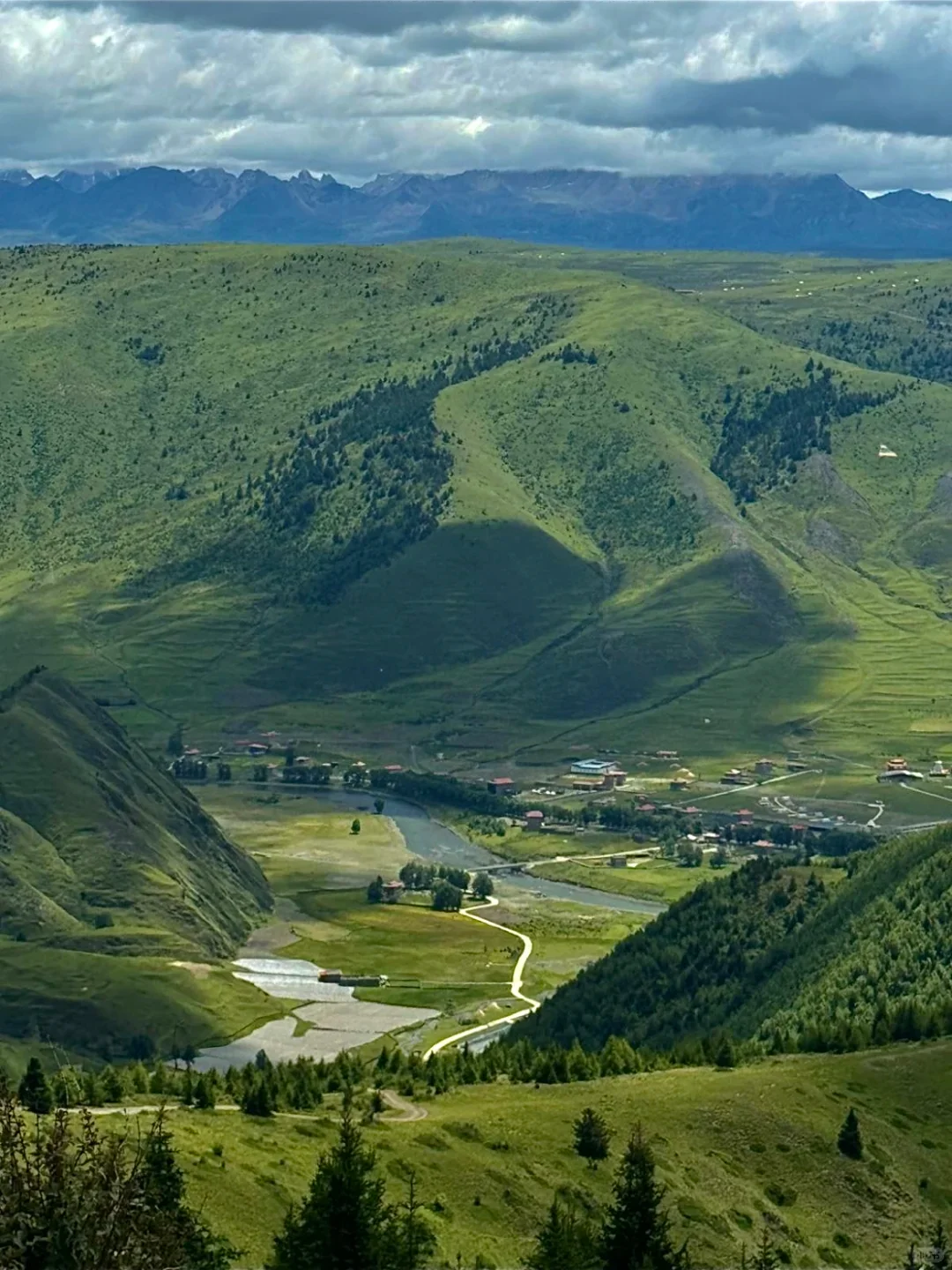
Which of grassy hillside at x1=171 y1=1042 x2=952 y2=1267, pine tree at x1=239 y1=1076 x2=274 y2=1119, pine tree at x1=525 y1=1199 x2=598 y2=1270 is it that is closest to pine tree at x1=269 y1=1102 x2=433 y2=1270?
pine tree at x1=525 y1=1199 x2=598 y2=1270

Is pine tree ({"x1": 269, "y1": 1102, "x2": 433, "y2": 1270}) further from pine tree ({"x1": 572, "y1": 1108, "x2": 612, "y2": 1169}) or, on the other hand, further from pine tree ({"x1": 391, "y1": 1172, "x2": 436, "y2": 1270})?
pine tree ({"x1": 572, "y1": 1108, "x2": 612, "y2": 1169})

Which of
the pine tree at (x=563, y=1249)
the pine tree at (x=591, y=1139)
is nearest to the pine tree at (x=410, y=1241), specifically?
the pine tree at (x=563, y=1249)

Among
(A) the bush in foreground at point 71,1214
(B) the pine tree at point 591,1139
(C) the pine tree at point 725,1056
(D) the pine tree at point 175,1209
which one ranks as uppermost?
(A) the bush in foreground at point 71,1214

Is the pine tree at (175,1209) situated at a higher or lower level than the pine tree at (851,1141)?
higher

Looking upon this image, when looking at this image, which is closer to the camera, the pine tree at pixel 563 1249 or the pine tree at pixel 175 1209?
the pine tree at pixel 175 1209

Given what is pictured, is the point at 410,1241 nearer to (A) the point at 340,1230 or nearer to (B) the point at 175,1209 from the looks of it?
(A) the point at 340,1230

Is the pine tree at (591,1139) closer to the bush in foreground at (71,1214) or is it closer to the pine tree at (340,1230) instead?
the pine tree at (340,1230)
